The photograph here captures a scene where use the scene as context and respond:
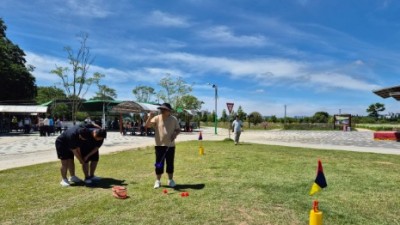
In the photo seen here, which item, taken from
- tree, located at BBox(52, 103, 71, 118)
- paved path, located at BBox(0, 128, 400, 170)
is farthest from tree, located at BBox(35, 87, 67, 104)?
paved path, located at BBox(0, 128, 400, 170)

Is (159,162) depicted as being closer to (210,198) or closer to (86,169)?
(210,198)

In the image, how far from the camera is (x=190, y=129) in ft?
151

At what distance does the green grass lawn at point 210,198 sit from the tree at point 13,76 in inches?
1399

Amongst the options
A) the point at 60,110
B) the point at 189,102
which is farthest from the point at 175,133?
the point at 189,102

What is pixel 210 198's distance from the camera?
6227 millimetres

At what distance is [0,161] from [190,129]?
3406 cm

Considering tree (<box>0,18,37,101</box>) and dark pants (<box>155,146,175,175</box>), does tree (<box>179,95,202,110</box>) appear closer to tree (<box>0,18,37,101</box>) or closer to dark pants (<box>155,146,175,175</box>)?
tree (<box>0,18,37,101</box>)

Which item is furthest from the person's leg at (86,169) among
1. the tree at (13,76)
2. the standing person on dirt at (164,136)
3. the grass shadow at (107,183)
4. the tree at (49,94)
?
the tree at (49,94)

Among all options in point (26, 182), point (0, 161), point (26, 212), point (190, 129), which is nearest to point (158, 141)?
point (26, 212)

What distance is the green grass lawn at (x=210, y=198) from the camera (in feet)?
16.9

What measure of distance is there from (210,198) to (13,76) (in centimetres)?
Result: 4243

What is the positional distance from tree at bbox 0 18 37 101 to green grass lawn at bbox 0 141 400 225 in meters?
35.5

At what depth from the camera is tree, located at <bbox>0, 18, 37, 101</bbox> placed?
4031 cm

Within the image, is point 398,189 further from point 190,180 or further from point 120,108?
point 120,108
